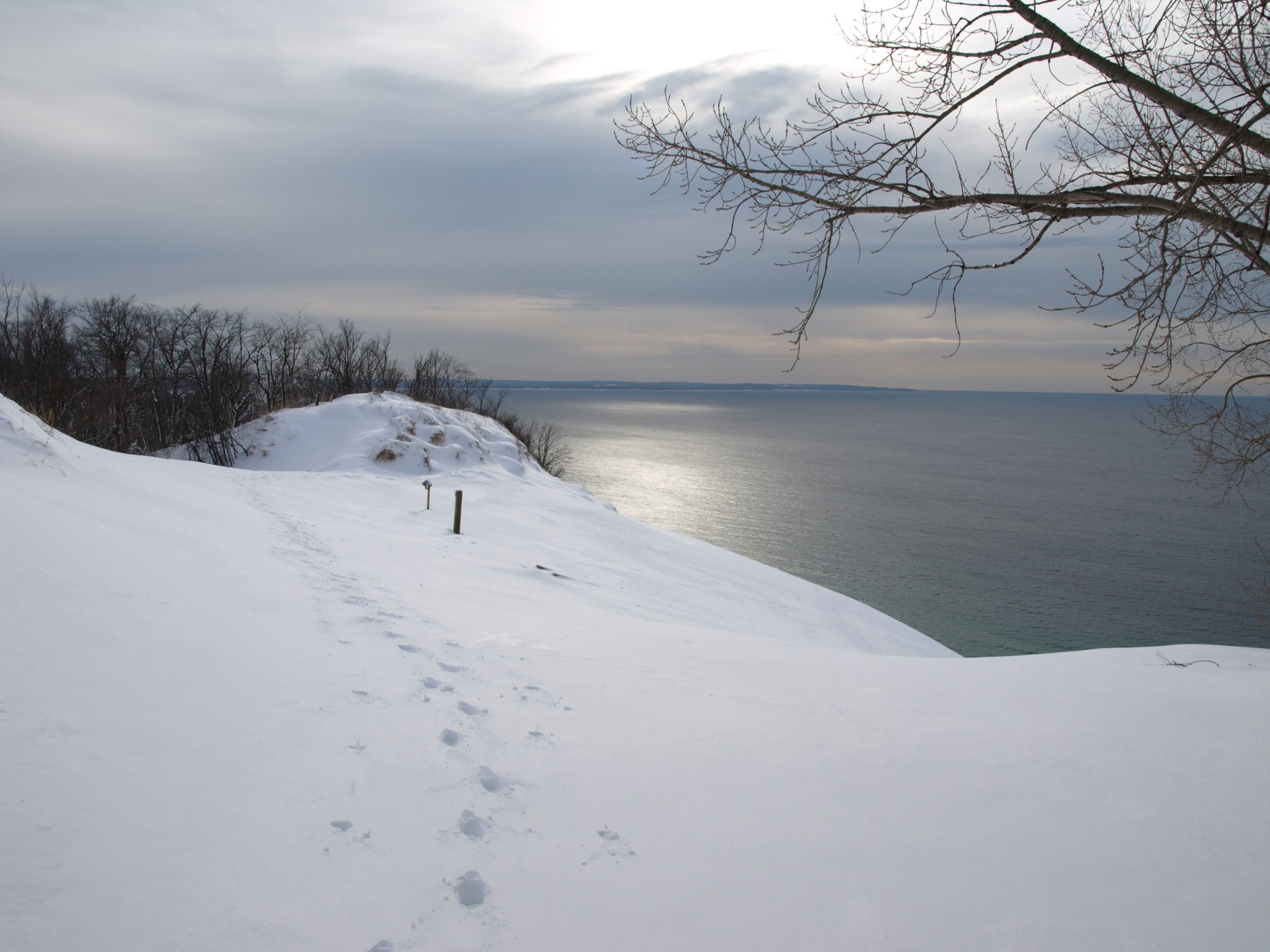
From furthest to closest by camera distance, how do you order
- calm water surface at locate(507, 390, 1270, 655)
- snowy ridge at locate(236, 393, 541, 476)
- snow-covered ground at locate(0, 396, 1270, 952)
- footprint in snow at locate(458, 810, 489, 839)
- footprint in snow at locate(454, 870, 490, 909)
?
calm water surface at locate(507, 390, 1270, 655)
snowy ridge at locate(236, 393, 541, 476)
footprint in snow at locate(458, 810, 489, 839)
footprint in snow at locate(454, 870, 490, 909)
snow-covered ground at locate(0, 396, 1270, 952)

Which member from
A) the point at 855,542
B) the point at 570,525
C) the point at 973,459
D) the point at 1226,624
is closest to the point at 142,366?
the point at 570,525

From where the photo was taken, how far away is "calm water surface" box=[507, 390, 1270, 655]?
3109 cm

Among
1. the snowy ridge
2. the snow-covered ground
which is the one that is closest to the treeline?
the snowy ridge

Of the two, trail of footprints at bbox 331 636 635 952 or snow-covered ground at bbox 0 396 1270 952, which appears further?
trail of footprints at bbox 331 636 635 952

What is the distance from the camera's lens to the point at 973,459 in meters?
97.6

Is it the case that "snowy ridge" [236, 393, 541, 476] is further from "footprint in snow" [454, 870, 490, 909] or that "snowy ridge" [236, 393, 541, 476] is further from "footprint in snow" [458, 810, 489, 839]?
"footprint in snow" [454, 870, 490, 909]

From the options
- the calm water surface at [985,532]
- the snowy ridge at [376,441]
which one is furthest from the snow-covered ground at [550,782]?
the calm water surface at [985,532]

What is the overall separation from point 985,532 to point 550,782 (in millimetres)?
52279

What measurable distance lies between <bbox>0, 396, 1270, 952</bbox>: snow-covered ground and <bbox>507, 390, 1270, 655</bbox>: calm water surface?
79.1 ft

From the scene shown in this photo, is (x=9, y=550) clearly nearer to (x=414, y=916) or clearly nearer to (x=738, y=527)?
(x=414, y=916)

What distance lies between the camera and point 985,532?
49.3 metres

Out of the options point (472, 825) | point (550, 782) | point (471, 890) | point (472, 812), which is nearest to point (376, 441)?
point (550, 782)

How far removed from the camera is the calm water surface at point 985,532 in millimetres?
31094

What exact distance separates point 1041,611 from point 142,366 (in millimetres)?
56325
